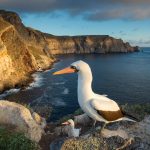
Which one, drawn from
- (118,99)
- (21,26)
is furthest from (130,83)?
(21,26)

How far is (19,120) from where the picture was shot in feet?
61.5

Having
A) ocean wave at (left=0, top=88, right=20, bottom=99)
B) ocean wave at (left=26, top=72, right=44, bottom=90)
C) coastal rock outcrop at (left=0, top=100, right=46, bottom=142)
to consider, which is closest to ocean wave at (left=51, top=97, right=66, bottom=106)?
ocean wave at (left=0, top=88, right=20, bottom=99)

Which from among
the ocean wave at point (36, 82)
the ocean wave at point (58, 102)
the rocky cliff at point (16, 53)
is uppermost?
the rocky cliff at point (16, 53)

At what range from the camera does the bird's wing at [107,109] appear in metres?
13.0

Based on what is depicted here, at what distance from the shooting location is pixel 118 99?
7312cm

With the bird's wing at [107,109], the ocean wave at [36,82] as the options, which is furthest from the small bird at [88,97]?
the ocean wave at [36,82]

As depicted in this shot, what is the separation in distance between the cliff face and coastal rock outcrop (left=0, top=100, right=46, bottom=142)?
66.3m

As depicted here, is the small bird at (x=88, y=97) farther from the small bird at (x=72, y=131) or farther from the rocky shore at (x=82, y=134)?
the small bird at (x=72, y=131)

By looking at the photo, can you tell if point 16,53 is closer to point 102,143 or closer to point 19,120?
point 19,120

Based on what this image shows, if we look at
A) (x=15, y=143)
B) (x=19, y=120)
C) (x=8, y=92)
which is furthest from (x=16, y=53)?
(x=15, y=143)

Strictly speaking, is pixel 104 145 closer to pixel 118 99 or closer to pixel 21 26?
pixel 118 99

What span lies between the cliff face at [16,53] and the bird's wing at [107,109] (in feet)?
241

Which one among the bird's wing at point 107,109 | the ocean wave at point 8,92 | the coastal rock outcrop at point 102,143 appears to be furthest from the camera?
the ocean wave at point 8,92

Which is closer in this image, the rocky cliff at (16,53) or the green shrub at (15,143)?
the green shrub at (15,143)
